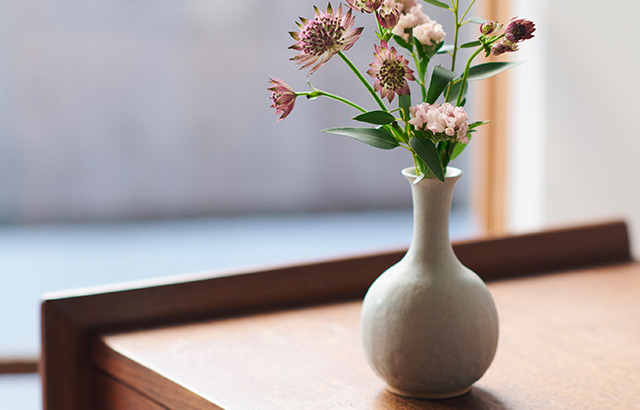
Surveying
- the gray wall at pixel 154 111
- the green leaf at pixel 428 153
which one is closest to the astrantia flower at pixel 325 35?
the green leaf at pixel 428 153

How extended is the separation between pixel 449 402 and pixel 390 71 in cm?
33

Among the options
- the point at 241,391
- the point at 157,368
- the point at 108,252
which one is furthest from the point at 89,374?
the point at 108,252

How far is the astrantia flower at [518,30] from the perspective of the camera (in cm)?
66

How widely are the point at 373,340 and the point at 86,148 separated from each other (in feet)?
11.8

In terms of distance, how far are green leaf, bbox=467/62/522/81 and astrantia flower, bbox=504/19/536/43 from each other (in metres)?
0.05

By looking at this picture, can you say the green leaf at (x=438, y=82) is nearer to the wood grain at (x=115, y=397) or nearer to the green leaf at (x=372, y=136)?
the green leaf at (x=372, y=136)

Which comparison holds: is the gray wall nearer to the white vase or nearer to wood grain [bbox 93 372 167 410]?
wood grain [bbox 93 372 167 410]

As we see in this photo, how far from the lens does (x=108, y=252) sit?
3.62 metres

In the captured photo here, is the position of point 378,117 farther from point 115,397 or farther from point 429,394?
point 115,397

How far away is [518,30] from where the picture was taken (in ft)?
2.18

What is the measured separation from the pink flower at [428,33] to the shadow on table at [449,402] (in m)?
0.34

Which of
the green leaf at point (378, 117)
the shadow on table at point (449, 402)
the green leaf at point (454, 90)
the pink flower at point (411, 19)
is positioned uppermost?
the pink flower at point (411, 19)

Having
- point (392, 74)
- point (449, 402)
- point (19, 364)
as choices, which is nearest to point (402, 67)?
point (392, 74)

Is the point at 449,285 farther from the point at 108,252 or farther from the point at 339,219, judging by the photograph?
the point at 339,219
